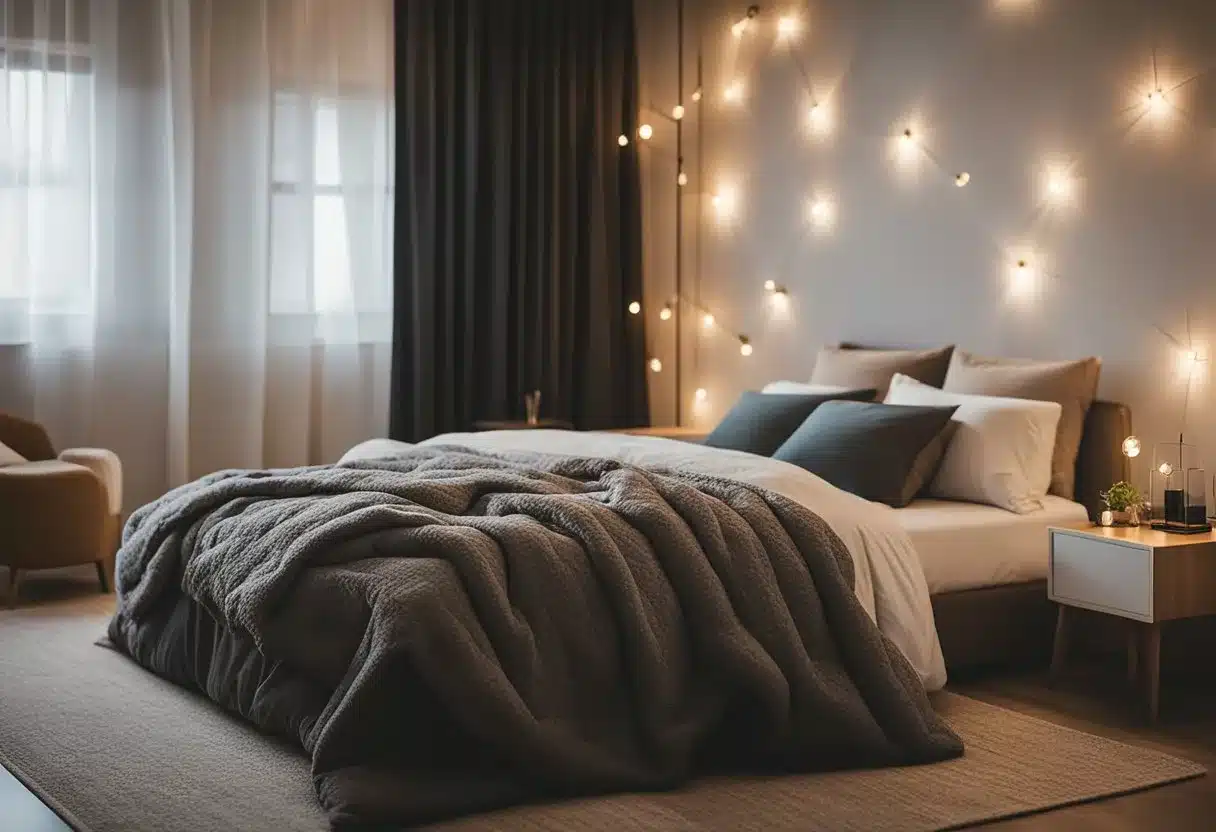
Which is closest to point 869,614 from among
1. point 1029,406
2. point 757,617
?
point 757,617

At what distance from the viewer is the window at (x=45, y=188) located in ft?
18.1

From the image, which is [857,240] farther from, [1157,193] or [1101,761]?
[1101,761]

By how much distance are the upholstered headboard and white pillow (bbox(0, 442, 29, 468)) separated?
147 inches

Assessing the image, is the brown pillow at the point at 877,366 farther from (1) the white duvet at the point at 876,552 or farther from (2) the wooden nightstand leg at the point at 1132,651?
(2) the wooden nightstand leg at the point at 1132,651

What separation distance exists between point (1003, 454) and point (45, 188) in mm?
3738

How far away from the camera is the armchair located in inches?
197

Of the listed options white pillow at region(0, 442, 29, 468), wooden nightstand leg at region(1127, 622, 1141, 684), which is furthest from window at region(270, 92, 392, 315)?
wooden nightstand leg at region(1127, 622, 1141, 684)

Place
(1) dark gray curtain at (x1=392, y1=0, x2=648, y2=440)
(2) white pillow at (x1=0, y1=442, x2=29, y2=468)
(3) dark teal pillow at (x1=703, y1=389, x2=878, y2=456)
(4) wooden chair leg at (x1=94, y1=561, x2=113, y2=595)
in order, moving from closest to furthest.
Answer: (3) dark teal pillow at (x1=703, y1=389, x2=878, y2=456) < (2) white pillow at (x1=0, y1=442, x2=29, y2=468) < (4) wooden chair leg at (x1=94, y1=561, x2=113, y2=595) < (1) dark gray curtain at (x1=392, y1=0, x2=648, y2=440)

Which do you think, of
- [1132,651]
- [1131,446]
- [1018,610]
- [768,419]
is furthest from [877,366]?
[1132,651]

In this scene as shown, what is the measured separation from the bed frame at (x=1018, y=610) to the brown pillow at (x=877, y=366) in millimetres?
635

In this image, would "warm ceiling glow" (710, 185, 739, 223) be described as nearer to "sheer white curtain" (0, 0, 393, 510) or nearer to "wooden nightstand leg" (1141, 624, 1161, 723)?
"sheer white curtain" (0, 0, 393, 510)

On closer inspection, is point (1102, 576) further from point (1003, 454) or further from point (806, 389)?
point (806, 389)

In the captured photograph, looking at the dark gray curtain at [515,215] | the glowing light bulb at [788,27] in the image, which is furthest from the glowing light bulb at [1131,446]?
the dark gray curtain at [515,215]

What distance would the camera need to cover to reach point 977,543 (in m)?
4.12
